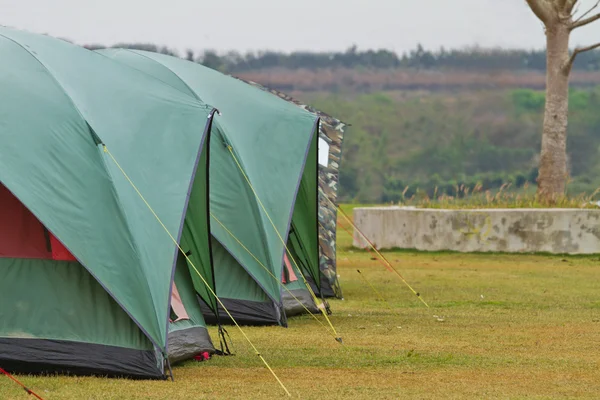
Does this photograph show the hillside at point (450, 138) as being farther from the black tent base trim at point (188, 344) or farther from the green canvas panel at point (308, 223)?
the black tent base trim at point (188, 344)

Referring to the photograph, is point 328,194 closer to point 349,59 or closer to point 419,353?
point 419,353

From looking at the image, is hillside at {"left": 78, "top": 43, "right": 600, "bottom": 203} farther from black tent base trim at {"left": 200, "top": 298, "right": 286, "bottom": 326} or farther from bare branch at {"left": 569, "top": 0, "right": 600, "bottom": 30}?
black tent base trim at {"left": 200, "top": 298, "right": 286, "bottom": 326}

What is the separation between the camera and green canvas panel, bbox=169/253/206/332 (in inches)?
372

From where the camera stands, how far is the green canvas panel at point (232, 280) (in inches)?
457

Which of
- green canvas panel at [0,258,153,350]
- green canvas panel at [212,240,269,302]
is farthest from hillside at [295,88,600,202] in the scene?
green canvas panel at [0,258,153,350]

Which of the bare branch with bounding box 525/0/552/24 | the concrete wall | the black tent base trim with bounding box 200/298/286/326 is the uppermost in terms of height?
the bare branch with bounding box 525/0/552/24

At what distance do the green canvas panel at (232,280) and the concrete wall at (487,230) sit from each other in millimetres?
10568

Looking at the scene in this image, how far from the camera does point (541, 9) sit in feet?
78.9

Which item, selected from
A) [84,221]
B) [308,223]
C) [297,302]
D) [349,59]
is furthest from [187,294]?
[349,59]

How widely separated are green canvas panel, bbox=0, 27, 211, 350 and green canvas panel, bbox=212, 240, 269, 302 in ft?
8.09

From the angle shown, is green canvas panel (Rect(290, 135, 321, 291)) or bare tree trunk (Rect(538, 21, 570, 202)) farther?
→ bare tree trunk (Rect(538, 21, 570, 202))

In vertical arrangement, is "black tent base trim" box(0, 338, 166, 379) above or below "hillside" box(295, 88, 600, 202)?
above

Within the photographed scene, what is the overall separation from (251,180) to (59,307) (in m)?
3.54

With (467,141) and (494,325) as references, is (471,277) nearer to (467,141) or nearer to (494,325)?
(494,325)
